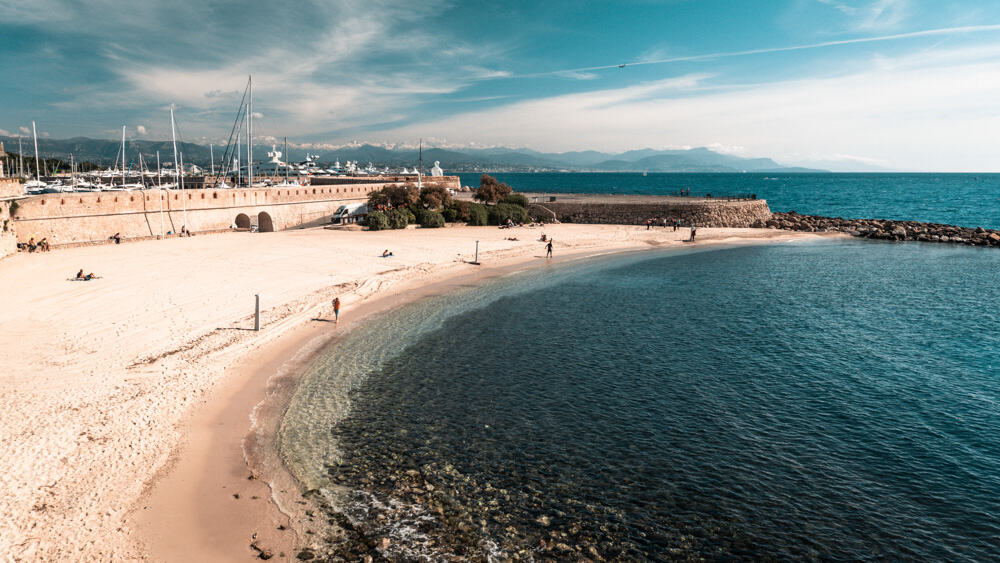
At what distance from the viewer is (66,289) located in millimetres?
24109

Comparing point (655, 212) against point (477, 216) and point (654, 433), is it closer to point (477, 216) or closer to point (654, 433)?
point (477, 216)

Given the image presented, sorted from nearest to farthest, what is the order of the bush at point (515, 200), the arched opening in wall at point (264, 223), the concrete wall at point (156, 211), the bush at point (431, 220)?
the concrete wall at point (156, 211) < the arched opening in wall at point (264, 223) < the bush at point (431, 220) < the bush at point (515, 200)

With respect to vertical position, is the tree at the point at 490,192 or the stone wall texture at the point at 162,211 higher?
the tree at the point at 490,192

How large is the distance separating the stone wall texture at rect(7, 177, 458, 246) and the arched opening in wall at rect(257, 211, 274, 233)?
0.09ft

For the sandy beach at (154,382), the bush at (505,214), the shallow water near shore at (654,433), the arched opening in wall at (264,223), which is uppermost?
the bush at (505,214)

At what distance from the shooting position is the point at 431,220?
53281 mm

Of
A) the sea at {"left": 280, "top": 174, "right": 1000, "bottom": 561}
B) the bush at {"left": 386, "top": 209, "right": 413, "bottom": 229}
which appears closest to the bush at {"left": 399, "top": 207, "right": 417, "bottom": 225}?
the bush at {"left": 386, "top": 209, "right": 413, "bottom": 229}

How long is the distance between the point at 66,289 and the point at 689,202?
62341 mm

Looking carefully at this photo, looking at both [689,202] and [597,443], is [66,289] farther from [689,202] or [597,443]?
[689,202]

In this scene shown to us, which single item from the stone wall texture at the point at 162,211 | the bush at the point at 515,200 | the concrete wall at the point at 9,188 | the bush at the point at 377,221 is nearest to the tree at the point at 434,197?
the bush at the point at 377,221

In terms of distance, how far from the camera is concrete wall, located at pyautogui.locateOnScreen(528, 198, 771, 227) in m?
64.1

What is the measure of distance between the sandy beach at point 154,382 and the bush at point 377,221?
49.2ft

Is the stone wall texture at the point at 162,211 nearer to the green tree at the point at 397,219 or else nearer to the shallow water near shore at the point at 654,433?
the green tree at the point at 397,219

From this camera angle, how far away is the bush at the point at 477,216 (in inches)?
2247
